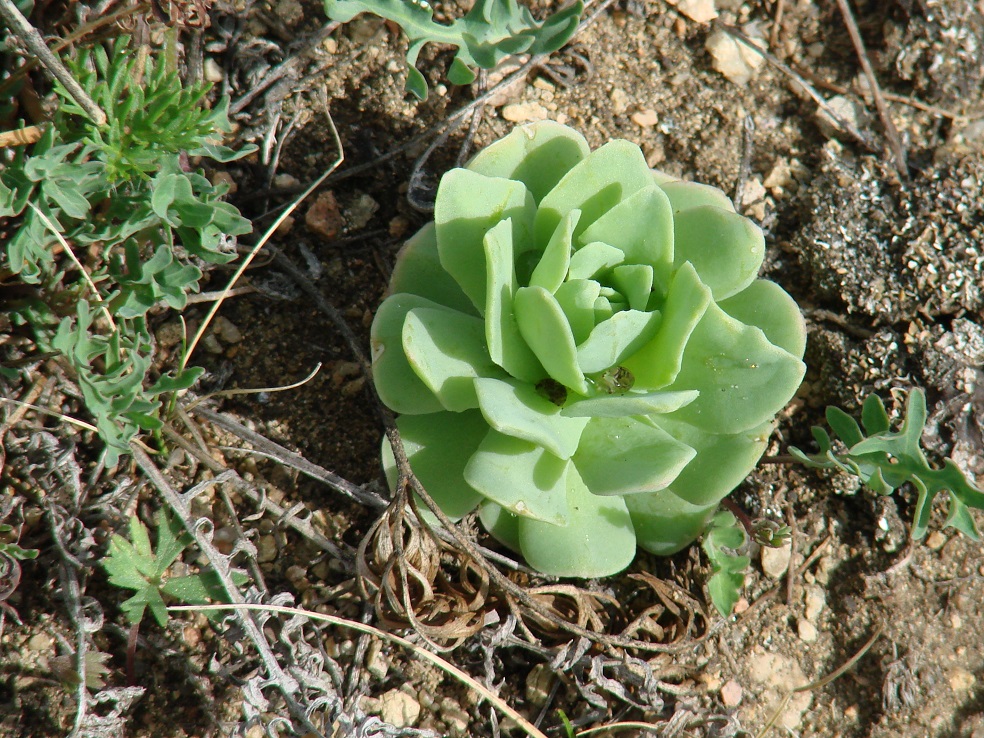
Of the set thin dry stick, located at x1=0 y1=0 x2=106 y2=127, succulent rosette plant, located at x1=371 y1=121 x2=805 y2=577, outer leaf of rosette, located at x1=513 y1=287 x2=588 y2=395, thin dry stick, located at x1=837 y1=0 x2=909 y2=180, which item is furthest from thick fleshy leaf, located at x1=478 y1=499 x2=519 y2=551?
thin dry stick, located at x1=837 y1=0 x2=909 y2=180

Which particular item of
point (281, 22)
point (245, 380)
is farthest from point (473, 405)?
point (281, 22)

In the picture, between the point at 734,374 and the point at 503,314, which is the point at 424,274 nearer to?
the point at 503,314

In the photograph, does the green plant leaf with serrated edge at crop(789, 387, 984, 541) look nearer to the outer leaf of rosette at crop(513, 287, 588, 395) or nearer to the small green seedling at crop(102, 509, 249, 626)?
the outer leaf of rosette at crop(513, 287, 588, 395)

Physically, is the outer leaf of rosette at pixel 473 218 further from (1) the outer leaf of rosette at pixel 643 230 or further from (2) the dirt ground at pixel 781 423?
(2) the dirt ground at pixel 781 423

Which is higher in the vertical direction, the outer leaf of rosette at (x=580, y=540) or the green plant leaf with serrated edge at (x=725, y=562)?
the outer leaf of rosette at (x=580, y=540)

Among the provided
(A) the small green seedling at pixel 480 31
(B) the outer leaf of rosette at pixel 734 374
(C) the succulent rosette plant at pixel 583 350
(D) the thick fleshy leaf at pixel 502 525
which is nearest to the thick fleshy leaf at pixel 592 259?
(C) the succulent rosette plant at pixel 583 350
